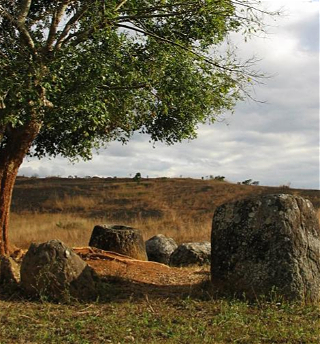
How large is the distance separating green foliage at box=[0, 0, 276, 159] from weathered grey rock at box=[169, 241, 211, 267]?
4.33 metres

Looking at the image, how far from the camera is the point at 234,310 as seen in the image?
34.8ft

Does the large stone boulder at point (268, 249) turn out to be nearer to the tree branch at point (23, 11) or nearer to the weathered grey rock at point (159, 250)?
the tree branch at point (23, 11)

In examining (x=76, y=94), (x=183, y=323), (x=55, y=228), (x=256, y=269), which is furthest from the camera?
(x=55, y=228)

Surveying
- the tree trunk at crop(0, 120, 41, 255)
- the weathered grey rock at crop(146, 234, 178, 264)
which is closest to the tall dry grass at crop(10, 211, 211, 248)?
the weathered grey rock at crop(146, 234, 178, 264)

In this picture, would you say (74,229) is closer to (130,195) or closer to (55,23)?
(55,23)

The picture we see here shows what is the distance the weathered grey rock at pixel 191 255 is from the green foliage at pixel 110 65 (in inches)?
171

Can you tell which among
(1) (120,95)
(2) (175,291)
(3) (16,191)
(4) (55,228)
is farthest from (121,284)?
(3) (16,191)

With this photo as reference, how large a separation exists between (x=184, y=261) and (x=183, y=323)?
8.27 m

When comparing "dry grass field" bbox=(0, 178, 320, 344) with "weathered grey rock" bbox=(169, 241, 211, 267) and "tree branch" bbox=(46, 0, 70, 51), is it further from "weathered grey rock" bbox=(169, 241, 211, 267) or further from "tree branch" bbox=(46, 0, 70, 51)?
"tree branch" bbox=(46, 0, 70, 51)

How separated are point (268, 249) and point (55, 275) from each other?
440 cm

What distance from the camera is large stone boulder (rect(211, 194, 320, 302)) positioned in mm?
11281

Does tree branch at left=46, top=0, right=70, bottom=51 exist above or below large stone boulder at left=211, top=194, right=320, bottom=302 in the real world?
above

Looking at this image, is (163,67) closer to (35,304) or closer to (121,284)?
(121,284)

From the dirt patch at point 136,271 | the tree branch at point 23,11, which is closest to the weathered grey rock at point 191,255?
the dirt patch at point 136,271
